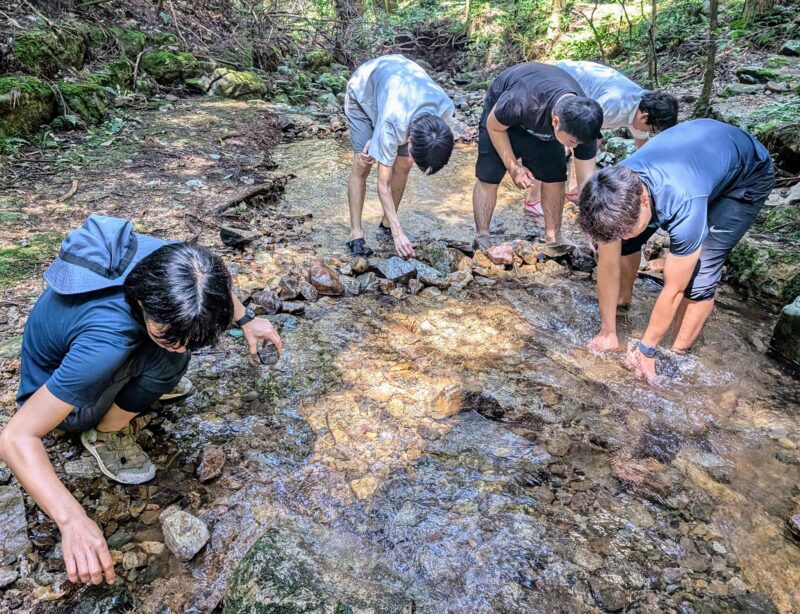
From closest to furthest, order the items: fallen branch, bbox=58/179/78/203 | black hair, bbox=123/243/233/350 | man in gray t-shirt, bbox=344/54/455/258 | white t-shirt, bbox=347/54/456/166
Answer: black hair, bbox=123/243/233/350 → man in gray t-shirt, bbox=344/54/455/258 → white t-shirt, bbox=347/54/456/166 → fallen branch, bbox=58/179/78/203

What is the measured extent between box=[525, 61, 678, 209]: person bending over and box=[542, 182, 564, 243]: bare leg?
0.17 metres

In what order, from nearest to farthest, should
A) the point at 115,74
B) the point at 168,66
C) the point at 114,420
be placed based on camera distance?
the point at 114,420 < the point at 115,74 < the point at 168,66

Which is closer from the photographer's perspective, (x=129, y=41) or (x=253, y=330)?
(x=253, y=330)

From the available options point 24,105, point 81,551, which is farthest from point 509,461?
point 24,105

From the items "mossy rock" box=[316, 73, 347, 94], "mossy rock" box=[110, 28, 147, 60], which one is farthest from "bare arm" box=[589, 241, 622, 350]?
"mossy rock" box=[316, 73, 347, 94]

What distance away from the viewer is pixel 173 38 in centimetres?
858

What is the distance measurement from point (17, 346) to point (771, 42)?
1011 cm

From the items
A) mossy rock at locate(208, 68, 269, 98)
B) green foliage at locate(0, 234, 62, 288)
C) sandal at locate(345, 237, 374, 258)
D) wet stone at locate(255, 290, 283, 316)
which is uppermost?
mossy rock at locate(208, 68, 269, 98)

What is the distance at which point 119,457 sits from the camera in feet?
6.66

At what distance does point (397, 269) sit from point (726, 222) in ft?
6.06

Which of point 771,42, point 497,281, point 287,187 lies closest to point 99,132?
point 287,187

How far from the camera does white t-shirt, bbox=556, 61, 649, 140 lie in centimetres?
377

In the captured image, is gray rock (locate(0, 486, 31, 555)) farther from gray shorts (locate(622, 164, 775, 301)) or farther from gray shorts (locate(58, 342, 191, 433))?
gray shorts (locate(622, 164, 775, 301))

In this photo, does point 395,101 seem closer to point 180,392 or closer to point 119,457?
point 180,392
